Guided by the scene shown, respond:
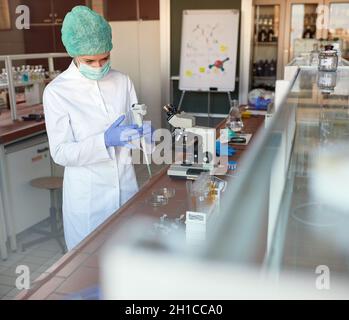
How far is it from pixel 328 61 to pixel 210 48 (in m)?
3.59

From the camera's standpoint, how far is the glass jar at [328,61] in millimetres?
2830

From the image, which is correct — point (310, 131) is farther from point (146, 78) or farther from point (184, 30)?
point (146, 78)

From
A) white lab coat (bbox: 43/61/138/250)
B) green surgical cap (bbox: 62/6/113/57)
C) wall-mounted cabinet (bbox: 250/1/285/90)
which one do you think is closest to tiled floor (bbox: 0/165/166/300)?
white lab coat (bbox: 43/61/138/250)

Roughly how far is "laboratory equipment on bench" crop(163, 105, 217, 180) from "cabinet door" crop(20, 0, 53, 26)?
6282mm

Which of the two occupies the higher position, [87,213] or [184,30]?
[184,30]

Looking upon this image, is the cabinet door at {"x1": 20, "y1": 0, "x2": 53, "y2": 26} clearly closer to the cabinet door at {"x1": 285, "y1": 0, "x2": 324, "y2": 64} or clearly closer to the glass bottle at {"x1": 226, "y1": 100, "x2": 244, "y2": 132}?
the cabinet door at {"x1": 285, "y1": 0, "x2": 324, "y2": 64}

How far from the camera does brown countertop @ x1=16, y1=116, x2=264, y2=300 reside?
1.23 m

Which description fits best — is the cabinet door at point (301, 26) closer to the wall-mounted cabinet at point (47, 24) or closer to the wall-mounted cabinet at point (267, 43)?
the wall-mounted cabinet at point (267, 43)

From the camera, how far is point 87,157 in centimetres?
191

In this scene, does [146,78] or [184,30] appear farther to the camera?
[146,78]

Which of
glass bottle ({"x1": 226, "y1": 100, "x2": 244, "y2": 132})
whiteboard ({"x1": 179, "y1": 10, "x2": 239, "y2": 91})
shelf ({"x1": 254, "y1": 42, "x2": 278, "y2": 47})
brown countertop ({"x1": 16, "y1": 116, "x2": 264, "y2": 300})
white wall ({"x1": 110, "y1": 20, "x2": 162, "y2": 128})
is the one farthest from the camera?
white wall ({"x1": 110, "y1": 20, "x2": 162, "y2": 128})
